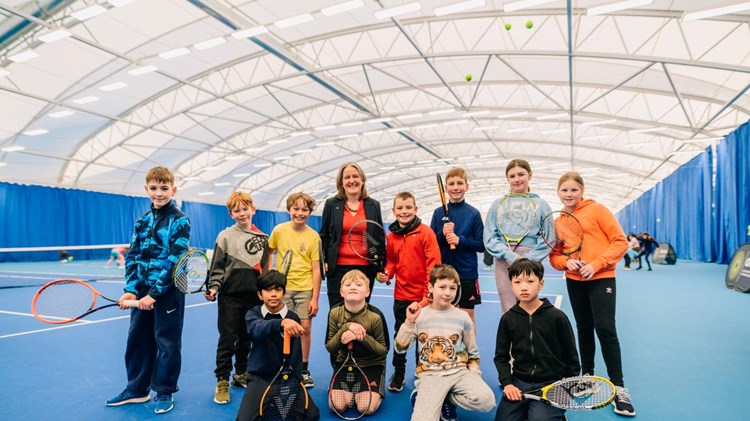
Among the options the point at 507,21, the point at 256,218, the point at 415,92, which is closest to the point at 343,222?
the point at 507,21

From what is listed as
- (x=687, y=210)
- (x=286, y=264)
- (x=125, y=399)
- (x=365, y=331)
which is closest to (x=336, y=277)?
(x=286, y=264)

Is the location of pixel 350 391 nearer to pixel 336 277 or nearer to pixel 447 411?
pixel 447 411

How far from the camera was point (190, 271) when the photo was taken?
3496 mm

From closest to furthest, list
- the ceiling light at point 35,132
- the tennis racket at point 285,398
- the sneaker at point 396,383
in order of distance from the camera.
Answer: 1. the tennis racket at point 285,398
2. the sneaker at point 396,383
3. the ceiling light at point 35,132

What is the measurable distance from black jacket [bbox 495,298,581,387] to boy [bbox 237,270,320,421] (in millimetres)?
1331

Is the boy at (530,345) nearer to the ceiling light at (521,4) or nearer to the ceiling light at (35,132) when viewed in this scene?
the ceiling light at (521,4)

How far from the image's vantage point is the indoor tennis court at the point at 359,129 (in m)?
4.27

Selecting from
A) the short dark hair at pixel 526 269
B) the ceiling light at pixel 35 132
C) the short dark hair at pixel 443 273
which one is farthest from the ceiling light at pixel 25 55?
the short dark hair at pixel 526 269

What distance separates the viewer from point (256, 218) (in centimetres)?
3584

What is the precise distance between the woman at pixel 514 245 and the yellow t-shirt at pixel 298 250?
4.76 ft

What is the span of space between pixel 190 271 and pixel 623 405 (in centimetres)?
330

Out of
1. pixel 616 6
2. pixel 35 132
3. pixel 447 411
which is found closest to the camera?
pixel 447 411

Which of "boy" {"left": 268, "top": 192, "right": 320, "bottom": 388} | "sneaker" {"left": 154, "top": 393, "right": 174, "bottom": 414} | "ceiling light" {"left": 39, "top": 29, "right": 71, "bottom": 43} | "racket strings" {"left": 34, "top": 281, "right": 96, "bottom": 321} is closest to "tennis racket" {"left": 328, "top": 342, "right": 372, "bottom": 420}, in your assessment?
"boy" {"left": 268, "top": 192, "right": 320, "bottom": 388}

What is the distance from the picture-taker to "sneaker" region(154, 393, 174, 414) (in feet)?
10.4
